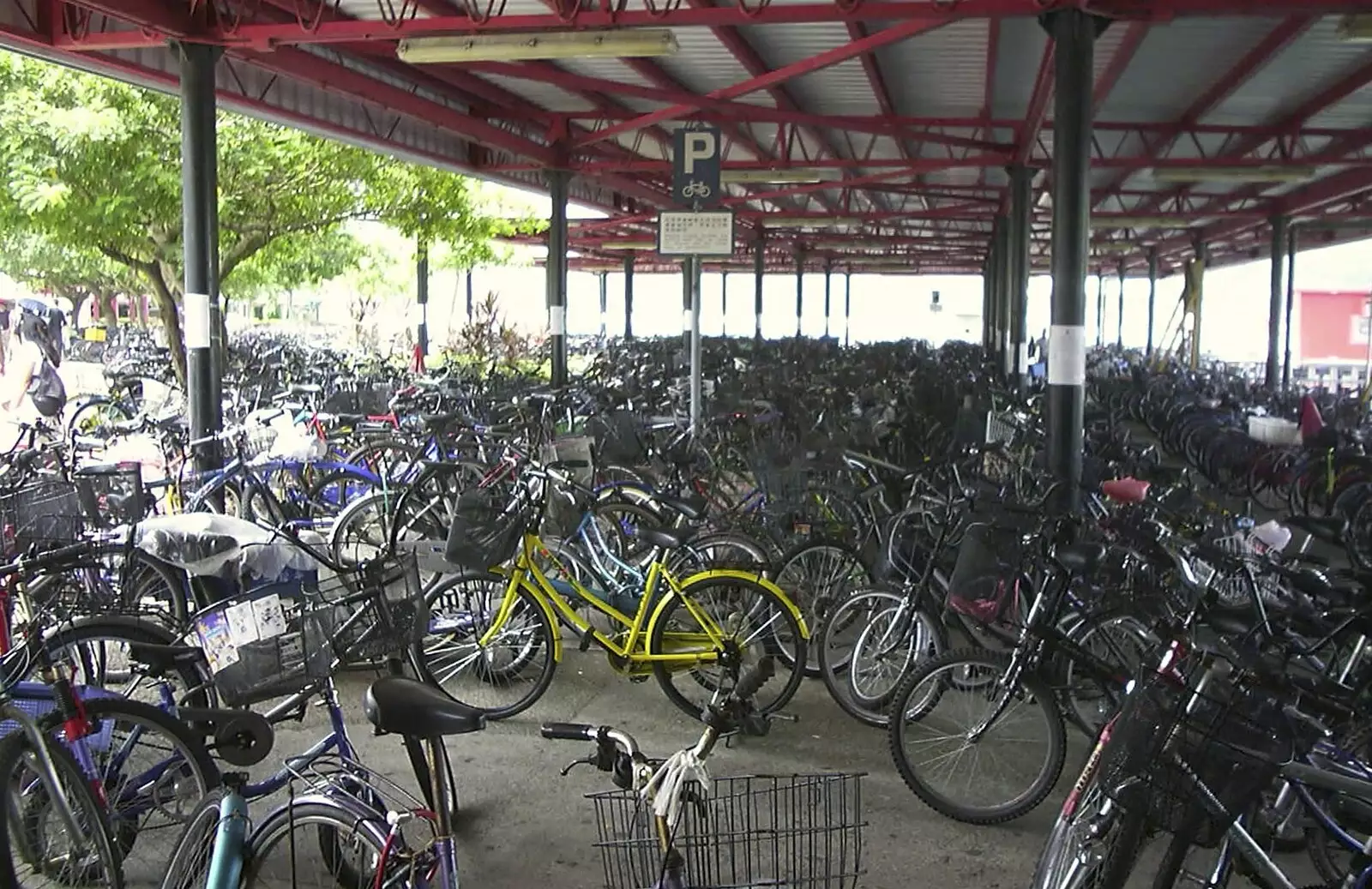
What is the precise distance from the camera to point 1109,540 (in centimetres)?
534

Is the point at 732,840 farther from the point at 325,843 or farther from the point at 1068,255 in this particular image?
the point at 1068,255

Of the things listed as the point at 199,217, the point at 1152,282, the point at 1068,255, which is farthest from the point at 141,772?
the point at 1152,282

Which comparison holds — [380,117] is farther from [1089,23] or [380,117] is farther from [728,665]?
[728,665]

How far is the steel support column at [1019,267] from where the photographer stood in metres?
14.5

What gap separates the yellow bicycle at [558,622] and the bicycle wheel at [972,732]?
2.76 feet

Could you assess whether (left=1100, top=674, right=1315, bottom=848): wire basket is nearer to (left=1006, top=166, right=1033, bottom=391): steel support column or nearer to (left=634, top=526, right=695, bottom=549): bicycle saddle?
(left=634, top=526, right=695, bottom=549): bicycle saddle

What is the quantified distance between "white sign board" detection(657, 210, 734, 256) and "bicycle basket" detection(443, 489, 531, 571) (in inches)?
146

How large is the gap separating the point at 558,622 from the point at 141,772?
6.36 ft

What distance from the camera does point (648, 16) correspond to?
25.4 ft

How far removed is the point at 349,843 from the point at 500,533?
1975 mm

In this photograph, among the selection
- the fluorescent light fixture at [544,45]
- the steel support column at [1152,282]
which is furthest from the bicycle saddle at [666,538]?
the steel support column at [1152,282]

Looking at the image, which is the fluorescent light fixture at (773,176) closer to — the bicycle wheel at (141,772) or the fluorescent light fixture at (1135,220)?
the fluorescent light fixture at (1135,220)

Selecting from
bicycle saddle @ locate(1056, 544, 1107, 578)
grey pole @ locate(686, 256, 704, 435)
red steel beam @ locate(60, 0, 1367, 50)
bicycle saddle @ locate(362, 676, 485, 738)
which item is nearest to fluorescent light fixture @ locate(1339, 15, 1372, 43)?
red steel beam @ locate(60, 0, 1367, 50)

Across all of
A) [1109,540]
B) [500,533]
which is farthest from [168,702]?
[1109,540]
